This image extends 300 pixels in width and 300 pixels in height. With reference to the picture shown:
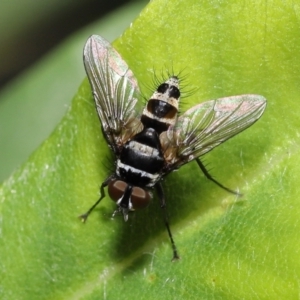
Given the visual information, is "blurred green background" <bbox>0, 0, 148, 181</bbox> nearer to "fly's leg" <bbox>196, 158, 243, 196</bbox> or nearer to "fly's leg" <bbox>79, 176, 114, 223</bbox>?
"fly's leg" <bbox>79, 176, 114, 223</bbox>

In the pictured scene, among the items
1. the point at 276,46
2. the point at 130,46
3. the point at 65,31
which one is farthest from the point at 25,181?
the point at 65,31

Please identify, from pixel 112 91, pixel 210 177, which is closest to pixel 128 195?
pixel 210 177

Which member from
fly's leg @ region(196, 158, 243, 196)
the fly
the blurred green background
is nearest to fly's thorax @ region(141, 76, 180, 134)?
the fly

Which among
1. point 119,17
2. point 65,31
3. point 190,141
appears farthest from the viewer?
point 65,31

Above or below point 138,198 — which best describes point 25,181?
above

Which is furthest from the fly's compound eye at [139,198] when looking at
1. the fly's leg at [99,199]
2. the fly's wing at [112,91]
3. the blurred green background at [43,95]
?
the blurred green background at [43,95]

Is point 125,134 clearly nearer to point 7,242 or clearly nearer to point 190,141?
point 190,141

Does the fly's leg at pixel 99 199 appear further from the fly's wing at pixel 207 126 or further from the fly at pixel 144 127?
the fly's wing at pixel 207 126
